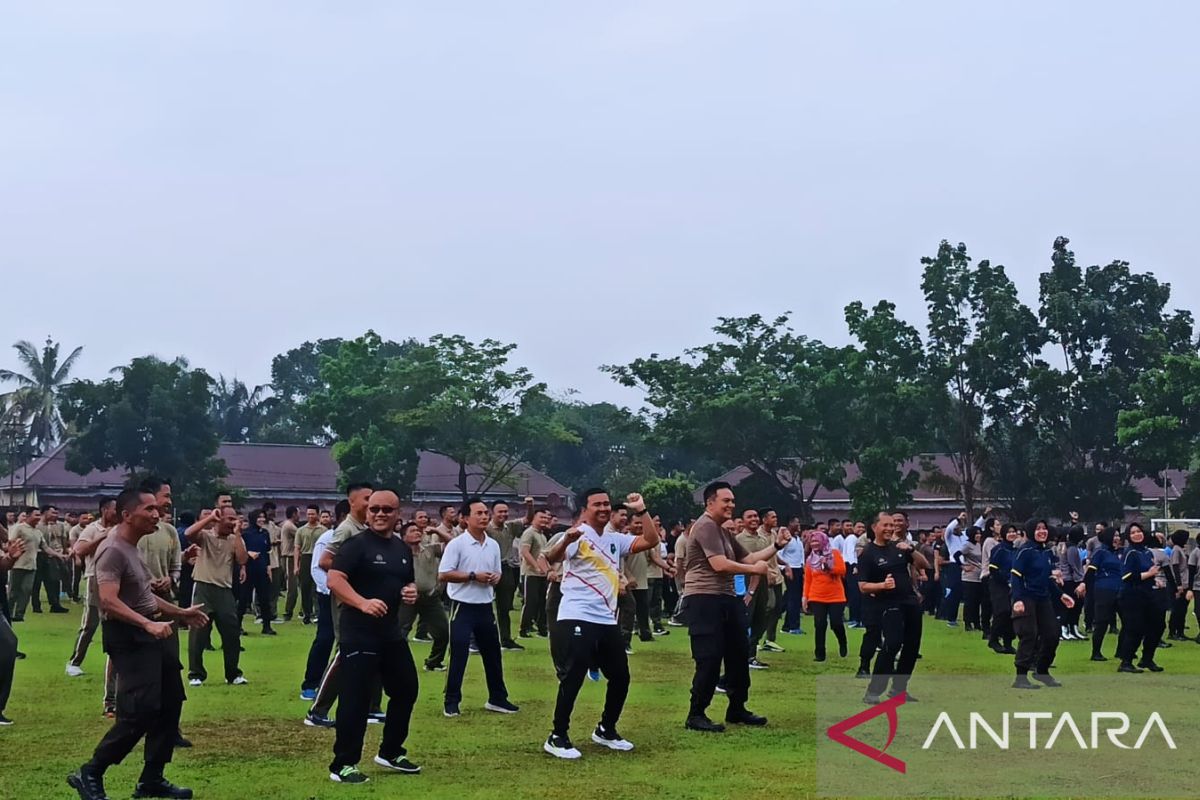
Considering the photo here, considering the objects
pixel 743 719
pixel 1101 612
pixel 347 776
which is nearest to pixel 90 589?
pixel 347 776

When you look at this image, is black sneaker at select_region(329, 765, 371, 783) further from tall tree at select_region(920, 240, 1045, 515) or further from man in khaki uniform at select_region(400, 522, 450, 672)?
tall tree at select_region(920, 240, 1045, 515)

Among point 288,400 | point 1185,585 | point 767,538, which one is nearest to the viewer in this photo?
point 767,538

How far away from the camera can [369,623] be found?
29.0 feet

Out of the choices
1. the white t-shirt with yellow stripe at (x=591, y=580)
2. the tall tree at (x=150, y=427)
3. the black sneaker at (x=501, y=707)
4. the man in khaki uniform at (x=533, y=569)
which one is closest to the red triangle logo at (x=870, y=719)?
the white t-shirt with yellow stripe at (x=591, y=580)

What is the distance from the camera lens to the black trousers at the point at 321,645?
12.2 m

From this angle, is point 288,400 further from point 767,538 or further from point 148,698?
point 148,698

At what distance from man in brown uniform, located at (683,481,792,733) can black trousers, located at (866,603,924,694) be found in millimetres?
2093

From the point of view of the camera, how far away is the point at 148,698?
26.6ft

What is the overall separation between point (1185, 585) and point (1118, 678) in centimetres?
681

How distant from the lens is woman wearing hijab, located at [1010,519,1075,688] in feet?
47.5

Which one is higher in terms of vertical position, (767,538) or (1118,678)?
(767,538)

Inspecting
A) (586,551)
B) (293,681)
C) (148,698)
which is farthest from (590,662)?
(293,681)

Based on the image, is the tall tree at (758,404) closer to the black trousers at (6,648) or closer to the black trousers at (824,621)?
the black trousers at (824,621)

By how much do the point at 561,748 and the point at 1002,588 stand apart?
10287 mm
